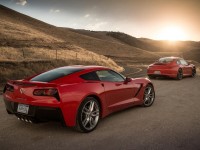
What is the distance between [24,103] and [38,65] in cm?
1584

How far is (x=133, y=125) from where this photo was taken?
6422 millimetres

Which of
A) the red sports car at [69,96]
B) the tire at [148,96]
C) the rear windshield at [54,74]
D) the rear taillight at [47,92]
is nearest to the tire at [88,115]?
the red sports car at [69,96]

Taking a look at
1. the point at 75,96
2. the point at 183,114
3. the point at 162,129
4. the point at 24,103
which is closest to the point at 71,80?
the point at 75,96

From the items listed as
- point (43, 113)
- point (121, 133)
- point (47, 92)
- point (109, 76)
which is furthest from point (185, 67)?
point (43, 113)

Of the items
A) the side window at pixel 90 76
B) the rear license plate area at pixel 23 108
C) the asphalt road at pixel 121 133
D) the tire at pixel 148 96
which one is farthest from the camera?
the tire at pixel 148 96

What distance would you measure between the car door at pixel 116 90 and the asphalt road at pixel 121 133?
1.20 ft

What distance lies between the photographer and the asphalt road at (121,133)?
16.6ft

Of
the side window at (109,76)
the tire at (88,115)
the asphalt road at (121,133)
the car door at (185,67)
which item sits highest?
the side window at (109,76)

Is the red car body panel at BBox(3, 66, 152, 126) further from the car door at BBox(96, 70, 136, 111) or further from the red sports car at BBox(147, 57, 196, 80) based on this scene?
the red sports car at BBox(147, 57, 196, 80)

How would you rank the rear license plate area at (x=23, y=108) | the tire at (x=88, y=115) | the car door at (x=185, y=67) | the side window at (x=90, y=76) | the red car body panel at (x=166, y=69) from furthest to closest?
the car door at (x=185, y=67), the red car body panel at (x=166, y=69), the side window at (x=90, y=76), the tire at (x=88, y=115), the rear license plate area at (x=23, y=108)

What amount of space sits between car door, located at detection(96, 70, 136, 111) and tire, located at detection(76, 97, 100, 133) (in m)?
0.49

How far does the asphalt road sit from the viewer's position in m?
5.06

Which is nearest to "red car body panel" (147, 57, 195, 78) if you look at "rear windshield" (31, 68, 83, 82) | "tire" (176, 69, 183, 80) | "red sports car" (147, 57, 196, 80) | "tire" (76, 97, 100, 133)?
"red sports car" (147, 57, 196, 80)

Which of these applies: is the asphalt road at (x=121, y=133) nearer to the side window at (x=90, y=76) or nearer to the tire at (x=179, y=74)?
the side window at (x=90, y=76)
